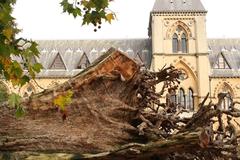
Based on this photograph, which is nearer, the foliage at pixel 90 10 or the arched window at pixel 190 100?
the foliage at pixel 90 10

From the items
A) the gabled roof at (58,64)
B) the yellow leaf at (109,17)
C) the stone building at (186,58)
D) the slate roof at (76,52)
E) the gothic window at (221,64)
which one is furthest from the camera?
the gabled roof at (58,64)

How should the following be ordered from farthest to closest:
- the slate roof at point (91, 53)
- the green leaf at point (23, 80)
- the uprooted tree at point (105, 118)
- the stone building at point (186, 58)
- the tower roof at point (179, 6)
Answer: the slate roof at point (91, 53) < the tower roof at point (179, 6) < the stone building at point (186, 58) < the uprooted tree at point (105, 118) < the green leaf at point (23, 80)

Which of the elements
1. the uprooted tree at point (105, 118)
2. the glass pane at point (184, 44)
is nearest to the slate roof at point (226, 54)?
the glass pane at point (184, 44)

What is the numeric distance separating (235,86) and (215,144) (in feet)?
107

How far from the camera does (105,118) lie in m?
7.62

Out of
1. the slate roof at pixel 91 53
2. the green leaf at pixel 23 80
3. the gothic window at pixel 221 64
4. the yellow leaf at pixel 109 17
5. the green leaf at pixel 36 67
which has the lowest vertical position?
the green leaf at pixel 23 80

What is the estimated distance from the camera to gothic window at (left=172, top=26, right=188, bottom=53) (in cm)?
3816

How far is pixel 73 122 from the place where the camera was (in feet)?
24.7

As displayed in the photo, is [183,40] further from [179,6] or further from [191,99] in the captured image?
[191,99]

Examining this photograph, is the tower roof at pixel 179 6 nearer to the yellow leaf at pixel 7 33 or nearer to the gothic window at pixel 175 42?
the gothic window at pixel 175 42

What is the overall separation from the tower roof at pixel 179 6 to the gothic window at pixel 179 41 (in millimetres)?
1463

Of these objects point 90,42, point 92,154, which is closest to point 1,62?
point 92,154

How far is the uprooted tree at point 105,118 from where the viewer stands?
23.6 ft

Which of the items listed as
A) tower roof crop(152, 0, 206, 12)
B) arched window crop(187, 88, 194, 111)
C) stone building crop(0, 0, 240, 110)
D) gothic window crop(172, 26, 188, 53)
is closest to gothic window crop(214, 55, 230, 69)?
stone building crop(0, 0, 240, 110)
